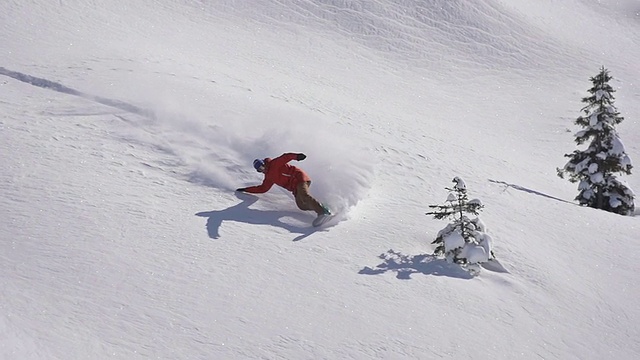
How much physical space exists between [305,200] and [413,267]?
2274 millimetres

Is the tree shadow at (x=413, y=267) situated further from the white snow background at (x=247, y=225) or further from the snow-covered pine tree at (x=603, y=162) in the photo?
the snow-covered pine tree at (x=603, y=162)

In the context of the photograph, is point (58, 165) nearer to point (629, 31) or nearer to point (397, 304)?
point (397, 304)

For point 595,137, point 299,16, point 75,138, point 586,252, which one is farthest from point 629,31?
point 75,138

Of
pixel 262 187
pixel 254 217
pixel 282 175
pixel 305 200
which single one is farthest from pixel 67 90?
pixel 305 200

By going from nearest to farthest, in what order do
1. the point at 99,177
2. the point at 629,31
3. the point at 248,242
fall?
the point at 248,242, the point at 99,177, the point at 629,31

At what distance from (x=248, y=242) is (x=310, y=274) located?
1.21 metres

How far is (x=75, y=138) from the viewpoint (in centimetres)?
1275

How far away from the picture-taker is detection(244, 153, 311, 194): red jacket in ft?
38.7

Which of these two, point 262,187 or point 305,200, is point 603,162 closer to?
point 305,200

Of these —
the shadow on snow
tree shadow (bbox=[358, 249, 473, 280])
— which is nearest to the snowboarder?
tree shadow (bbox=[358, 249, 473, 280])

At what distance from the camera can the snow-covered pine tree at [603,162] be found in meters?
17.9

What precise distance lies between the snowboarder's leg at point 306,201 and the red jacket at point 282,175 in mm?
130

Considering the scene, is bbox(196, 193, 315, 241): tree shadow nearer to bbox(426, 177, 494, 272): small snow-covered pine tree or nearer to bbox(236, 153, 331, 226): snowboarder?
bbox(236, 153, 331, 226): snowboarder

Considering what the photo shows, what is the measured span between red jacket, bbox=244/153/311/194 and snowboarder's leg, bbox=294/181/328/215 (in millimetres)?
130
